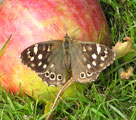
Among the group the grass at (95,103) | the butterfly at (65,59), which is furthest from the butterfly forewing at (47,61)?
the grass at (95,103)

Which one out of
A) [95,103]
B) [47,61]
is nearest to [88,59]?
[47,61]

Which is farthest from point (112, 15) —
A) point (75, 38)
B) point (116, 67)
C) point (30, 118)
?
point (30, 118)

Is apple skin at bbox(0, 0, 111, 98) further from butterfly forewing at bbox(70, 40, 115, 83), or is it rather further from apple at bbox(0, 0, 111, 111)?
butterfly forewing at bbox(70, 40, 115, 83)

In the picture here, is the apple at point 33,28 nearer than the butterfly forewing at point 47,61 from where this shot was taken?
No

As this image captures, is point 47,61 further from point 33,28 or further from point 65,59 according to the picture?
point 33,28

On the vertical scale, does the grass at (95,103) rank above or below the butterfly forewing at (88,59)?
below

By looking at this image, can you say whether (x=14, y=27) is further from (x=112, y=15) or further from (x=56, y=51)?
(x=112, y=15)

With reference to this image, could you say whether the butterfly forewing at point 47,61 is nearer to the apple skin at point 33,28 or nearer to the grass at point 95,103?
A: the apple skin at point 33,28
